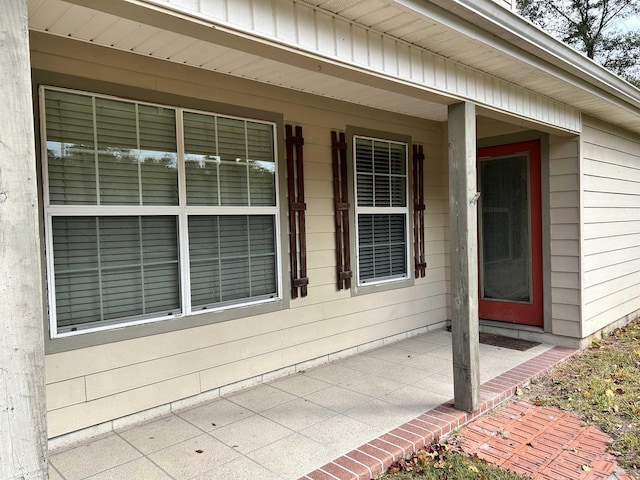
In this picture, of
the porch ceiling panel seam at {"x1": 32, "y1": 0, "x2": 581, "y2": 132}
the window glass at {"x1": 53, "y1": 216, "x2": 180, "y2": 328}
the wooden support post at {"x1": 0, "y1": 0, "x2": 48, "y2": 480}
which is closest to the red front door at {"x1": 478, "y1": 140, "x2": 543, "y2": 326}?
the porch ceiling panel seam at {"x1": 32, "y1": 0, "x2": 581, "y2": 132}

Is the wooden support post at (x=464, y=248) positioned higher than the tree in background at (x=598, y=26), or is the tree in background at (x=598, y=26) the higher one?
the tree in background at (x=598, y=26)

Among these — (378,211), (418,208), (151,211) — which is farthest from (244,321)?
(418,208)

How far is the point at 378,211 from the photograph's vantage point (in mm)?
4965

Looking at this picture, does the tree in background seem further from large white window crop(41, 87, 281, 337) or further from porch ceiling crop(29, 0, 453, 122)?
large white window crop(41, 87, 281, 337)

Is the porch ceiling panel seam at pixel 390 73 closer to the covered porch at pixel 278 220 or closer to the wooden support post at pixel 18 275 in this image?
the covered porch at pixel 278 220

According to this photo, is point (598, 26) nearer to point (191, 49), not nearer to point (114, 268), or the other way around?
point (191, 49)

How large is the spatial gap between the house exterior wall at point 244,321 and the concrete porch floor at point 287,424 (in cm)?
19

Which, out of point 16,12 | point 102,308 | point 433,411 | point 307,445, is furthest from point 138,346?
point 16,12

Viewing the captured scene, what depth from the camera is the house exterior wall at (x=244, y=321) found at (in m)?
2.87

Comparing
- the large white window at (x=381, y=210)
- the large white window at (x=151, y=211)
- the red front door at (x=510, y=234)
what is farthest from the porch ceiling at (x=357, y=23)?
the red front door at (x=510, y=234)

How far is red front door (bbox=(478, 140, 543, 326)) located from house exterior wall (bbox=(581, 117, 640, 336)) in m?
0.49

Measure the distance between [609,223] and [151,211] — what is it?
5.11 meters

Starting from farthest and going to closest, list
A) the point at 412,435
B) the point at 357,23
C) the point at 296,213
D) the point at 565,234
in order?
the point at 565,234 → the point at 296,213 → the point at 412,435 → the point at 357,23

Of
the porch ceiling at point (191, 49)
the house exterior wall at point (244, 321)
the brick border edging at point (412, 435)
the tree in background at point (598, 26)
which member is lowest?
the brick border edging at point (412, 435)
